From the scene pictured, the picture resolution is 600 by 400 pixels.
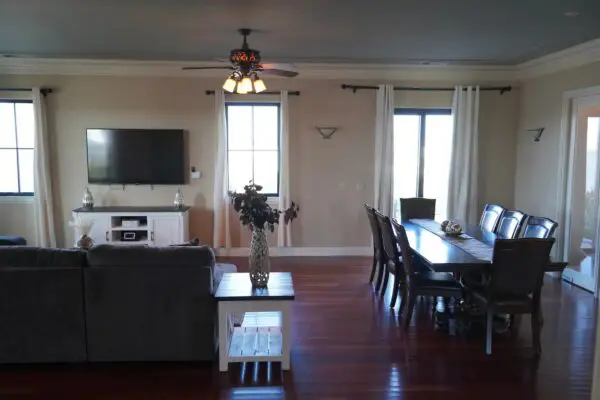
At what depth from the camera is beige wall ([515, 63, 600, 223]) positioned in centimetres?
607

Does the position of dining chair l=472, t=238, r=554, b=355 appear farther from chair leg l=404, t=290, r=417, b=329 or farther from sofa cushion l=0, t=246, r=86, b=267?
sofa cushion l=0, t=246, r=86, b=267

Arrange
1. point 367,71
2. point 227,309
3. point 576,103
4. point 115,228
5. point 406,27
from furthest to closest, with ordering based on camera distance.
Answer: point 367,71
point 115,228
point 576,103
point 406,27
point 227,309

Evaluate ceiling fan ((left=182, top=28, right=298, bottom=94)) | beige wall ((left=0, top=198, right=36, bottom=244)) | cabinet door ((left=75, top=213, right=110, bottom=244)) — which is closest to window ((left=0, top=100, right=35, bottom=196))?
beige wall ((left=0, top=198, right=36, bottom=244))

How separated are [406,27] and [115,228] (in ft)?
15.2

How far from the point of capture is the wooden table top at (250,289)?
326cm

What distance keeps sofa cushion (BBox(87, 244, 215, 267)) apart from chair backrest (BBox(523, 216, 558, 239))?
2964 mm

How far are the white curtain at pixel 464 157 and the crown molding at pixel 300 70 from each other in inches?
12.7

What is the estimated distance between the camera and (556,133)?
6227 mm

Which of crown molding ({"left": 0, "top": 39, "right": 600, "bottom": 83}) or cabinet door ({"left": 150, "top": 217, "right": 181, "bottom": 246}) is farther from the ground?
crown molding ({"left": 0, "top": 39, "right": 600, "bottom": 83})

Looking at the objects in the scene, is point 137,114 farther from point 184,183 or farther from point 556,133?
point 556,133

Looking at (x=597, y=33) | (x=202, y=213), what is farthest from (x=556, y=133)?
(x=202, y=213)

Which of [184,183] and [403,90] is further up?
[403,90]

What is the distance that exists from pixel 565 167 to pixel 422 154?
6.47 feet

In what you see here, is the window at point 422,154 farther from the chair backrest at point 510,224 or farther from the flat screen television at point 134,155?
the flat screen television at point 134,155
